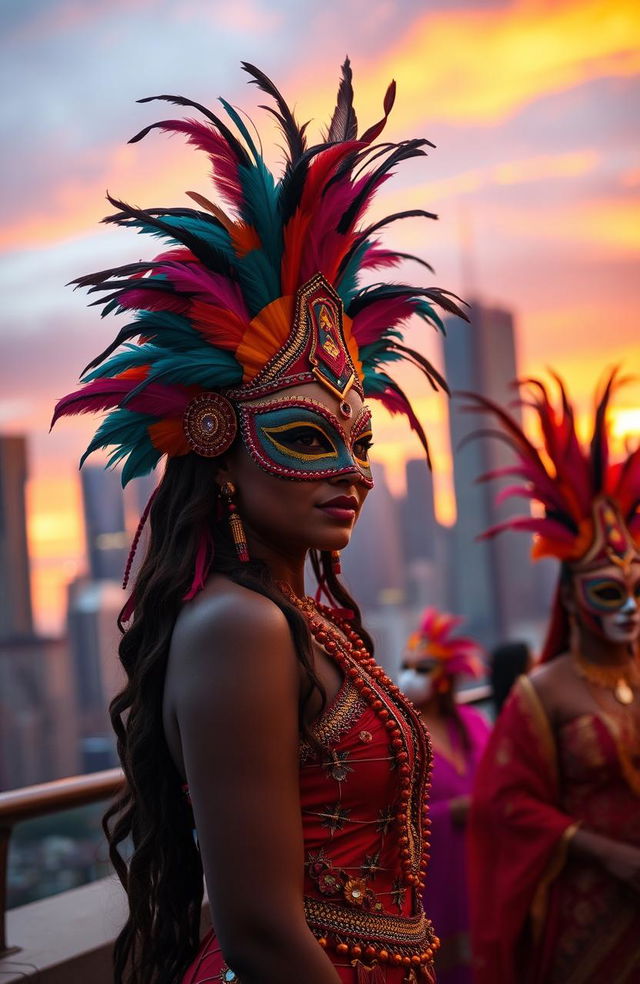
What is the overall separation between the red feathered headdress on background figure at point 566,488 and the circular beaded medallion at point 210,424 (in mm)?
1833

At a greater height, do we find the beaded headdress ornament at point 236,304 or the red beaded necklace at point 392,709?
the beaded headdress ornament at point 236,304

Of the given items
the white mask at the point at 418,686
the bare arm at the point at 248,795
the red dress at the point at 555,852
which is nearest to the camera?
the bare arm at the point at 248,795

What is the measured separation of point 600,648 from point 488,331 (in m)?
19.2

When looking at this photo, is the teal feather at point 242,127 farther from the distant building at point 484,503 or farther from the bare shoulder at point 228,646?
the distant building at point 484,503

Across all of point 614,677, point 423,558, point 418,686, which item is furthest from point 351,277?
point 423,558

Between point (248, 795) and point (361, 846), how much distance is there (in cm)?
24

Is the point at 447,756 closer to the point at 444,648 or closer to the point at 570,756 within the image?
the point at 444,648

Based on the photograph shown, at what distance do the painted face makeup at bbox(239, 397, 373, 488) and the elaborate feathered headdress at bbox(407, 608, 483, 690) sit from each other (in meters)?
2.93

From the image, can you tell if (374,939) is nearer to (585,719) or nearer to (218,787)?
(218,787)

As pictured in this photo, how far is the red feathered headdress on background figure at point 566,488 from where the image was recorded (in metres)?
3.30

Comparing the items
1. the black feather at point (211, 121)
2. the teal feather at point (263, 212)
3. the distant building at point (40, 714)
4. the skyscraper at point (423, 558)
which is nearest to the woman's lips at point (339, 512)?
the teal feather at point (263, 212)

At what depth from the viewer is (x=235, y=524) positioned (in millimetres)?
1575

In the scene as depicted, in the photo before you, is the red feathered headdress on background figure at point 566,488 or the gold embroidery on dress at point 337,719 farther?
the red feathered headdress on background figure at point 566,488

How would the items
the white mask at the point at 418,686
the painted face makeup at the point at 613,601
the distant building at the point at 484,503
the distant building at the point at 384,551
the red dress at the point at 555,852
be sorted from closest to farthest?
the red dress at the point at 555,852 < the painted face makeup at the point at 613,601 < the white mask at the point at 418,686 < the distant building at the point at 484,503 < the distant building at the point at 384,551
